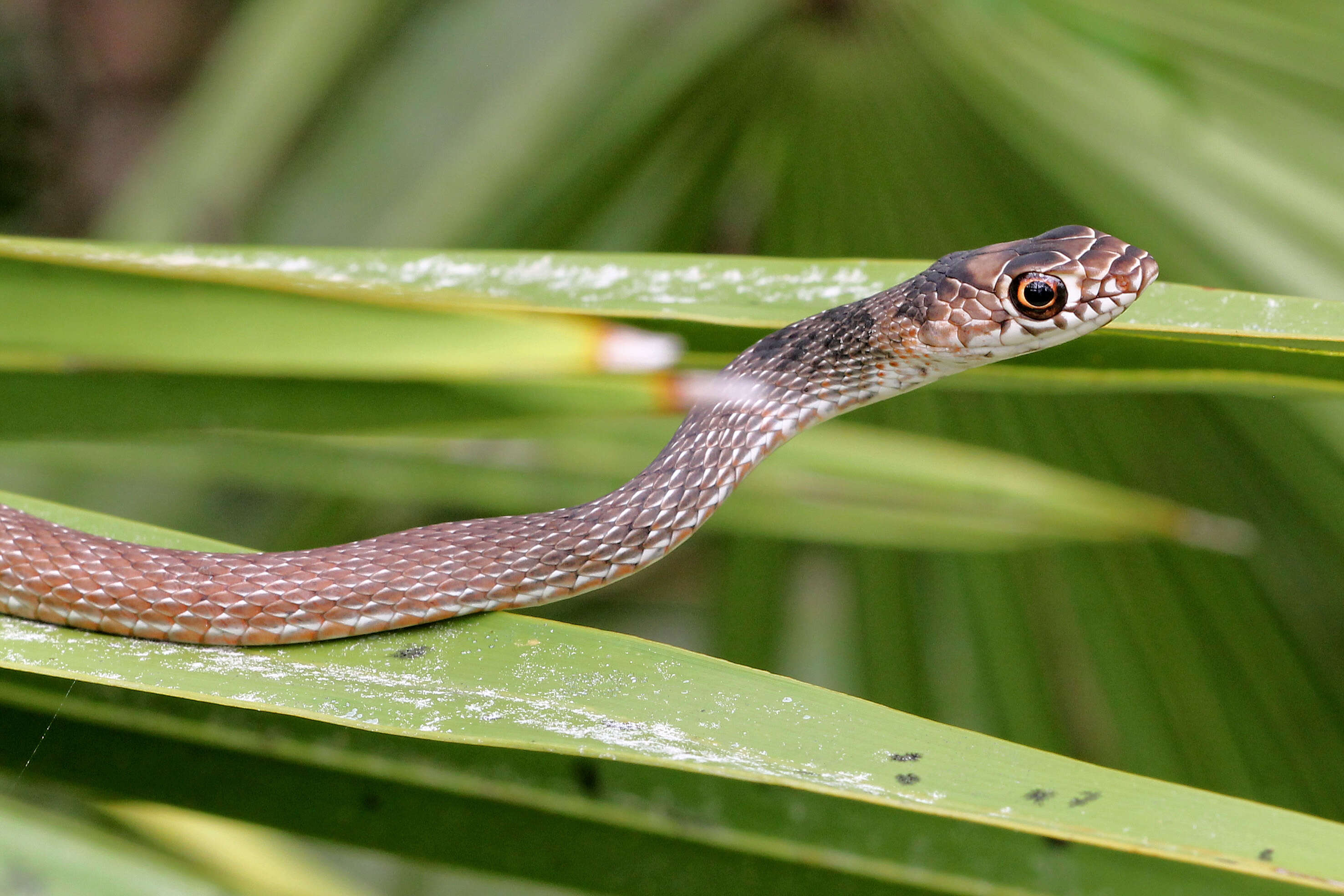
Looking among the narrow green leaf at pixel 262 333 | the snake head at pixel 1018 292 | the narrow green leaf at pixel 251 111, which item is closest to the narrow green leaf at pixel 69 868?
the narrow green leaf at pixel 262 333

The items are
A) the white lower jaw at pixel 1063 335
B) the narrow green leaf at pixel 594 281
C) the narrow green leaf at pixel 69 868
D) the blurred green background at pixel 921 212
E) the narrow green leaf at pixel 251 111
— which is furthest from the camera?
the narrow green leaf at pixel 251 111

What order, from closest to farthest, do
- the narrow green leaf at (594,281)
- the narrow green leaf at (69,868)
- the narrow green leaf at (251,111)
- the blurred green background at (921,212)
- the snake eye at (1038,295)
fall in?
the narrow green leaf at (69,868) → the narrow green leaf at (594,281) → the snake eye at (1038,295) → the blurred green background at (921,212) → the narrow green leaf at (251,111)

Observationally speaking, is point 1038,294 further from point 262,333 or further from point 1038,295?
point 262,333

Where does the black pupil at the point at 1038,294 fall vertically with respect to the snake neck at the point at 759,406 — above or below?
above

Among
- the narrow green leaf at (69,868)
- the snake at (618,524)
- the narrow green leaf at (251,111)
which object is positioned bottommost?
the narrow green leaf at (69,868)

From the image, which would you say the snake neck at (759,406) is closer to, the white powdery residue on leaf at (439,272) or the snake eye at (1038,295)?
the snake eye at (1038,295)

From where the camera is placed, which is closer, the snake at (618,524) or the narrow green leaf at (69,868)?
the narrow green leaf at (69,868)

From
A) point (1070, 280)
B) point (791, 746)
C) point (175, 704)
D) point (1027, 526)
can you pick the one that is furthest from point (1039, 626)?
point (175, 704)
